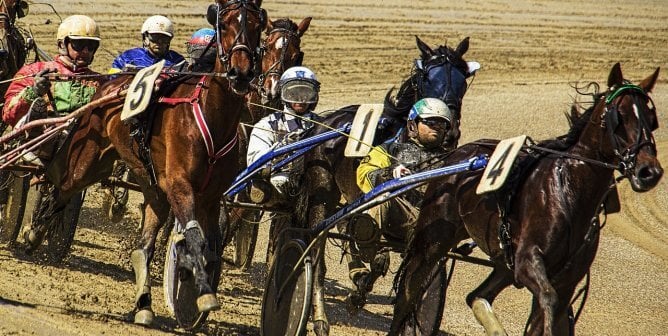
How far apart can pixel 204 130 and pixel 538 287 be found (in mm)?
2366

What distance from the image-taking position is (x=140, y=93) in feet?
25.9

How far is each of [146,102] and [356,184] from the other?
161cm

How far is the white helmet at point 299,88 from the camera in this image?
899cm

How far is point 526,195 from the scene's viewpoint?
23.0ft

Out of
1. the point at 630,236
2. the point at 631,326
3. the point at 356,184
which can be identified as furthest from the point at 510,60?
the point at 356,184

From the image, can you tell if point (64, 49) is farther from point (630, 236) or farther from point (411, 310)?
point (630, 236)

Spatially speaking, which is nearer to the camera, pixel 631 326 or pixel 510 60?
pixel 631 326

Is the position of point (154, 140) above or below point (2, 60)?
below

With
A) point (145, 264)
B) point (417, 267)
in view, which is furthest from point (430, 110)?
point (145, 264)

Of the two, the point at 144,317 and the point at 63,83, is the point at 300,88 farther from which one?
the point at 144,317

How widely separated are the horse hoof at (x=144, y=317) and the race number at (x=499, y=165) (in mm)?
2542

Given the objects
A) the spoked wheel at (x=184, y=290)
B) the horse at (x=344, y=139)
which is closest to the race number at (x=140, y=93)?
the spoked wheel at (x=184, y=290)

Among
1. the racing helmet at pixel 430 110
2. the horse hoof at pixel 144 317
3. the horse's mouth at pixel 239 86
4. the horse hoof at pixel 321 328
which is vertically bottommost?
the horse hoof at pixel 144 317

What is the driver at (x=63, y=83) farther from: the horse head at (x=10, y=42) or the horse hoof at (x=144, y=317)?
the horse head at (x=10, y=42)
